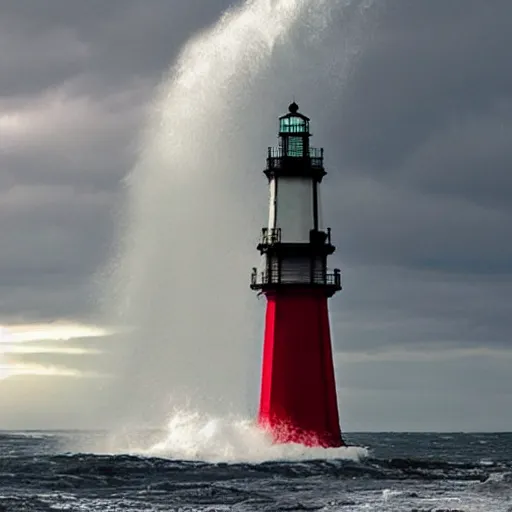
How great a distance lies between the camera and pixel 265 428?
48906 mm

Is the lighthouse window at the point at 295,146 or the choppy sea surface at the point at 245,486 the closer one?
the choppy sea surface at the point at 245,486

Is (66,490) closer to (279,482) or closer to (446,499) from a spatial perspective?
(279,482)

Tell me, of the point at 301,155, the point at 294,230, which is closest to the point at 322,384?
the point at 294,230

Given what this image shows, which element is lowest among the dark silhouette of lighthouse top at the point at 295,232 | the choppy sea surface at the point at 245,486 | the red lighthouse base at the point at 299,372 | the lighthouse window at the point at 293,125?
the choppy sea surface at the point at 245,486

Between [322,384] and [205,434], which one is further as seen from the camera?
[205,434]

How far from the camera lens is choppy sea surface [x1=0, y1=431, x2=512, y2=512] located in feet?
118

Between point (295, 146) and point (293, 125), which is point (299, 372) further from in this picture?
point (293, 125)

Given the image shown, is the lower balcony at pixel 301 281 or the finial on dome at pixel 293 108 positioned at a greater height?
the finial on dome at pixel 293 108

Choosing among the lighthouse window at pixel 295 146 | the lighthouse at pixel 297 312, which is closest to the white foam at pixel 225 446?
the lighthouse at pixel 297 312

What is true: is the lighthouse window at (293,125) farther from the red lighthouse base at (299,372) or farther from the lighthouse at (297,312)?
the red lighthouse base at (299,372)

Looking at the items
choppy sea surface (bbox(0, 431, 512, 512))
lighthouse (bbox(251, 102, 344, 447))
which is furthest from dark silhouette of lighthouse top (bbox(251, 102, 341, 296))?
choppy sea surface (bbox(0, 431, 512, 512))

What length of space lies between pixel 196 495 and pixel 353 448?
13.4 meters

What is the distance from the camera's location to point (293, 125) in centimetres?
5059

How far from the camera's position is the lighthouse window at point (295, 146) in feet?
164
